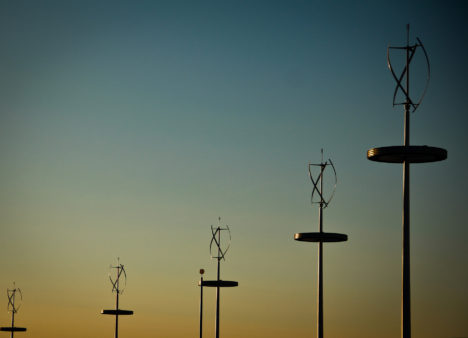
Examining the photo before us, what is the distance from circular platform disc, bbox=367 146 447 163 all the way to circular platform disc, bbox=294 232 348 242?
97.3 feet

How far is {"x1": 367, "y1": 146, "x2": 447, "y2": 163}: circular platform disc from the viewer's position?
2199 inches

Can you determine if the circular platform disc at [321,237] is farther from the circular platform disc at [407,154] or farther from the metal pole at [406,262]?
the metal pole at [406,262]

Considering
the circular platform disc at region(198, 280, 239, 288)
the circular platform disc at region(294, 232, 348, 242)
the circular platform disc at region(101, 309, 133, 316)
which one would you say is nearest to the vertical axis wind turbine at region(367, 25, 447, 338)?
the circular platform disc at region(294, 232, 348, 242)

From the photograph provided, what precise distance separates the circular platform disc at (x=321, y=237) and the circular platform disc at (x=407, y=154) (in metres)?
29.7

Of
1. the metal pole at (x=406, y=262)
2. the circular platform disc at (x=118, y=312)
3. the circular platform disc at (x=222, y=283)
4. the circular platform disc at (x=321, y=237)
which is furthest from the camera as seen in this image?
the circular platform disc at (x=118, y=312)

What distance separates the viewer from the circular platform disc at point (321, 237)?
3455 inches

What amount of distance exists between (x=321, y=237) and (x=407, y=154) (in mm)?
32438

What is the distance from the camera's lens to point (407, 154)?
2207 inches

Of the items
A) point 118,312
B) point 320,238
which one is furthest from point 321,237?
point 118,312

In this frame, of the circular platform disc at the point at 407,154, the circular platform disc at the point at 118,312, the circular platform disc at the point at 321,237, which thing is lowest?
the circular platform disc at the point at 118,312

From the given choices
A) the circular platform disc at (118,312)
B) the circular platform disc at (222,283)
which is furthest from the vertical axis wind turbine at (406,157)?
the circular platform disc at (118,312)

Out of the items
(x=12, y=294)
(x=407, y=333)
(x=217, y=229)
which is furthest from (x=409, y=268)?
(x=12, y=294)

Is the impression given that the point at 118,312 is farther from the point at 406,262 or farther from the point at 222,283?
the point at 406,262

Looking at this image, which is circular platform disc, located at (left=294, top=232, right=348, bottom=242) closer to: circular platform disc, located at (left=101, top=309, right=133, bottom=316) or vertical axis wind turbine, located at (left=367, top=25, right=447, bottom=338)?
vertical axis wind turbine, located at (left=367, top=25, right=447, bottom=338)
